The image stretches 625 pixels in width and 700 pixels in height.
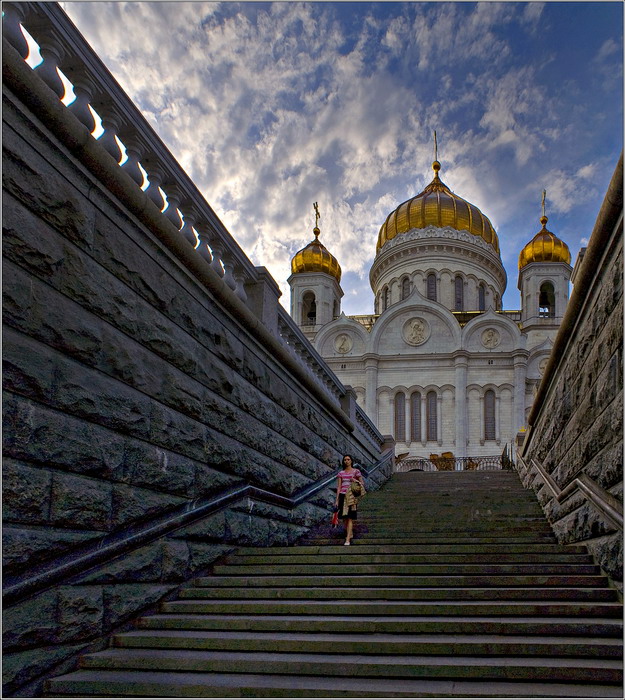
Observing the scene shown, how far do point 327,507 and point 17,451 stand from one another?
290 inches

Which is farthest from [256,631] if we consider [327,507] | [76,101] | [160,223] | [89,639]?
[327,507]

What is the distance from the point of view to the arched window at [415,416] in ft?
111

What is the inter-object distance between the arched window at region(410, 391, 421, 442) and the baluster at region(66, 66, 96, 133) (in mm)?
30025

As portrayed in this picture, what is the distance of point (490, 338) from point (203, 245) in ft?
98.8

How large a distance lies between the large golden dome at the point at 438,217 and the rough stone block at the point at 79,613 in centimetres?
4158

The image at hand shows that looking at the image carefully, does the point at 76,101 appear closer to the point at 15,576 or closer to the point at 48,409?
the point at 48,409

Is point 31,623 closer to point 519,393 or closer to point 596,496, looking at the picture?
point 596,496

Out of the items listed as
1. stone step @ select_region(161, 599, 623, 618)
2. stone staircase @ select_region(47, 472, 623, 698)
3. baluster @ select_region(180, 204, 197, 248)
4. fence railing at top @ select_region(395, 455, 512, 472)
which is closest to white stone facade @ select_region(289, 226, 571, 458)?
fence railing at top @ select_region(395, 455, 512, 472)

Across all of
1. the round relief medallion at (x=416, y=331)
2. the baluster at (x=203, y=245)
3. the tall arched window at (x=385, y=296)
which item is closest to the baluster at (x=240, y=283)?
the baluster at (x=203, y=245)

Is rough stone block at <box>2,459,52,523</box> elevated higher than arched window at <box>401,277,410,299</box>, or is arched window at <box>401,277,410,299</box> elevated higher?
arched window at <box>401,277,410,299</box>

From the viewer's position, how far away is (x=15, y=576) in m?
3.87

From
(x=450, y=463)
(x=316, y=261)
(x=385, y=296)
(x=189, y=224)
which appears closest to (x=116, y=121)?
(x=189, y=224)

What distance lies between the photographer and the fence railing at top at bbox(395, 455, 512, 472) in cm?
3083

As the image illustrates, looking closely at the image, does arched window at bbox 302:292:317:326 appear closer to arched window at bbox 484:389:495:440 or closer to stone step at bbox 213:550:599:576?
arched window at bbox 484:389:495:440
